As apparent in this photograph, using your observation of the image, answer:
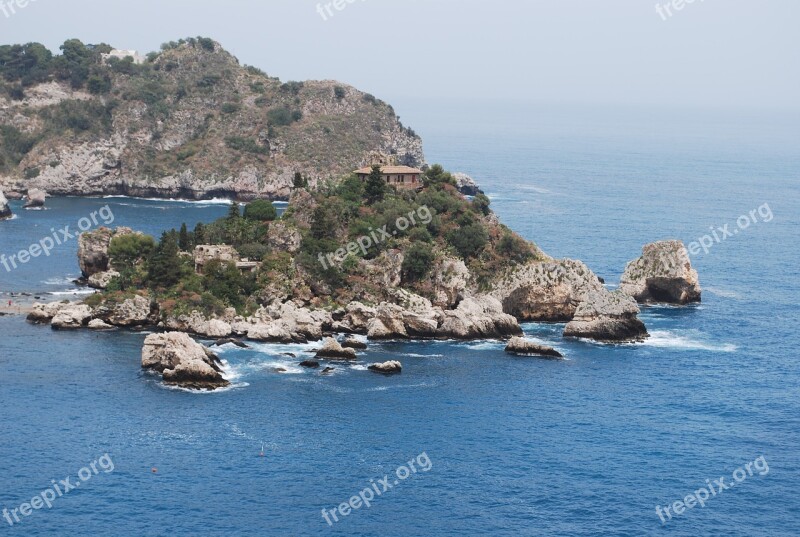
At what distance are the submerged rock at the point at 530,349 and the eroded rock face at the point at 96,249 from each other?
46999 mm

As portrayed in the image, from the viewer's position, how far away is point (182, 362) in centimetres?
8619

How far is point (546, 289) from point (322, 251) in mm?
23811

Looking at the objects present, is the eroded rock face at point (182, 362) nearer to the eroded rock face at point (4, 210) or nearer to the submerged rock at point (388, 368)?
the submerged rock at point (388, 368)

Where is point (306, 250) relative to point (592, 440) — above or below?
above

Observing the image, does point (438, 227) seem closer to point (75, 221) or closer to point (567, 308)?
point (567, 308)

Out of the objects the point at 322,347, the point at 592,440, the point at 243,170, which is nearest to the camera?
the point at 592,440

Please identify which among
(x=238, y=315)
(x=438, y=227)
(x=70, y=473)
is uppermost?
(x=438, y=227)

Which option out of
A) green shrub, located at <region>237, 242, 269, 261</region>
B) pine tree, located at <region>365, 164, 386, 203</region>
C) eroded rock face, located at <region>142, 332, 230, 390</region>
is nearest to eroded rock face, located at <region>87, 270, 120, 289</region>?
green shrub, located at <region>237, 242, 269, 261</region>

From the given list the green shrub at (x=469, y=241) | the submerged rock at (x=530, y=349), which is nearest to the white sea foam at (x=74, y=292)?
the green shrub at (x=469, y=241)

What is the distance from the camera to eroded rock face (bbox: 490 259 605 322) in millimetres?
108875

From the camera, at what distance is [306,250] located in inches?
4434

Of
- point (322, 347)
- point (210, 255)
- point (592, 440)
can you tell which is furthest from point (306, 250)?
point (592, 440)

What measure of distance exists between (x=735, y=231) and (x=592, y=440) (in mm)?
93951

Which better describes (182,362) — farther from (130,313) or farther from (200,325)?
(130,313)
